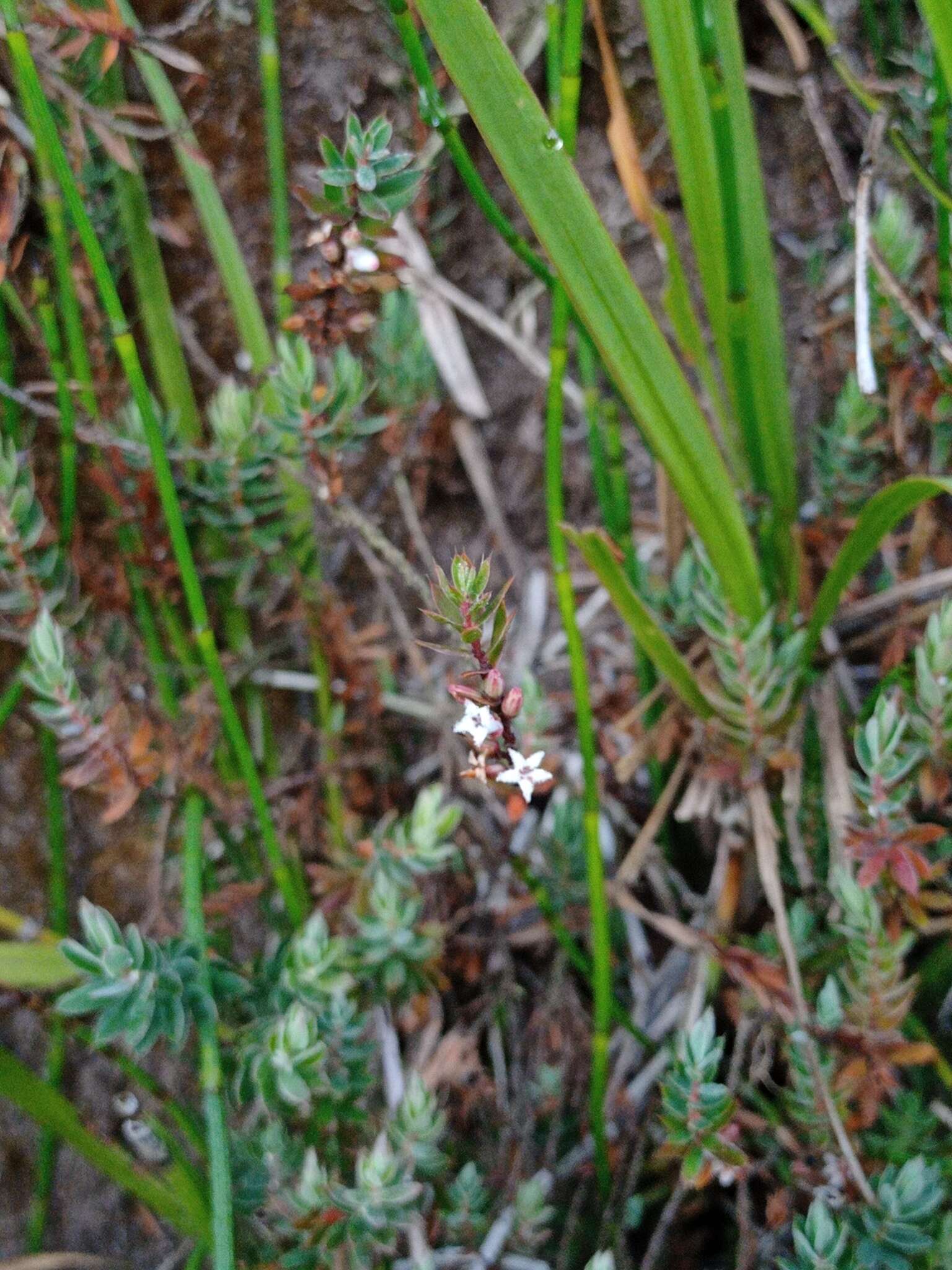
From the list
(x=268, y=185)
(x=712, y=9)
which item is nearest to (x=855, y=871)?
(x=712, y=9)

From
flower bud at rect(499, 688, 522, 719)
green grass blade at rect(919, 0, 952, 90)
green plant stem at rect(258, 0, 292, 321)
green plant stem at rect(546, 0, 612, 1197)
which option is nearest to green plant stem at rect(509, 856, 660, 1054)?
green plant stem at rect(546, 0, 612, 1197)

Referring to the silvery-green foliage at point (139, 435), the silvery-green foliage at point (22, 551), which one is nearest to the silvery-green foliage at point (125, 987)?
the silvery-green foliage at point (22, 551)

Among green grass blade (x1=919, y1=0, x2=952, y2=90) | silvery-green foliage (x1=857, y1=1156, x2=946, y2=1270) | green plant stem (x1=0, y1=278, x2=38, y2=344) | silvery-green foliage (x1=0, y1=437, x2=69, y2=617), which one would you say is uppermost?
green grass blade (x1=919, y1=0, x2=952, y2=90)

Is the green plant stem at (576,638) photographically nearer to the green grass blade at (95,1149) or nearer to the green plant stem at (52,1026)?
the green grass blade at (95,1149)

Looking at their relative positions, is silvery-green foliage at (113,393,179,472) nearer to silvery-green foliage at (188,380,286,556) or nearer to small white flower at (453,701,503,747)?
silvery-green foliage at (188,380,286,556)

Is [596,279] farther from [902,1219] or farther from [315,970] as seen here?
[902,1219]

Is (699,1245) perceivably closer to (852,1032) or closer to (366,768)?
(852,1032)
